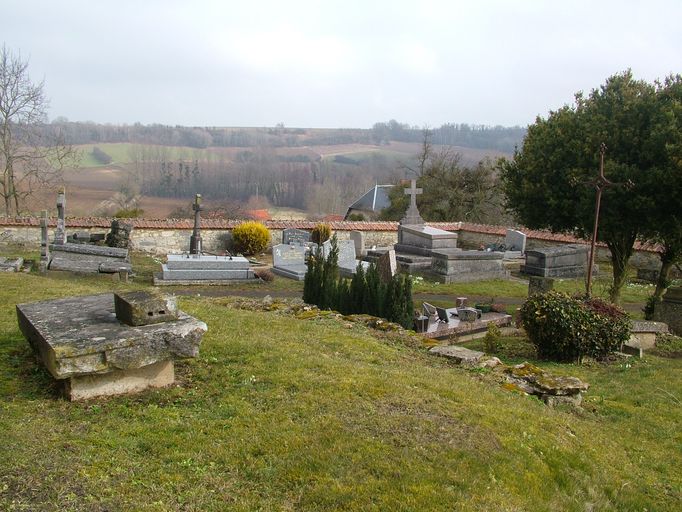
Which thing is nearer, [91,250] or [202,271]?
[91,250]

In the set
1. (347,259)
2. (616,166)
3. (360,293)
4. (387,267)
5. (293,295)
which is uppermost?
(616,166)

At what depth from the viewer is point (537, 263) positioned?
67.0 feet

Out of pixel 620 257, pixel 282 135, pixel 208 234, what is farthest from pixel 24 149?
pixel 282 135

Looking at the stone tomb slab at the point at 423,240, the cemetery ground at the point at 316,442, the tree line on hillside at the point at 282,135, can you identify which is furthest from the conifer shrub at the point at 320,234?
the tree line on hillside at the point at 282,135

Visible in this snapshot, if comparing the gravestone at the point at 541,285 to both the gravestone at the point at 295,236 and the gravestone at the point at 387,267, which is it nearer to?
the gravestone at the point at 387,267

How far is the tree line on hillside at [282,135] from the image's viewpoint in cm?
7181

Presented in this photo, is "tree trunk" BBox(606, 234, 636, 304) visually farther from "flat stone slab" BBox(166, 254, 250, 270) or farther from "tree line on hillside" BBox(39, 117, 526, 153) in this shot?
"tree line on hillside" BBox(39, 117, 526, 153)

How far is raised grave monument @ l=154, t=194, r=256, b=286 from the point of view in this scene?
16922 millimetres

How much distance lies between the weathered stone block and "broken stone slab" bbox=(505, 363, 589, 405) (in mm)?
4004

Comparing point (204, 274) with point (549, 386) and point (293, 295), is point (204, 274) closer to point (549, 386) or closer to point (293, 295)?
point (293, 295)

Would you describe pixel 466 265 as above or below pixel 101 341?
below

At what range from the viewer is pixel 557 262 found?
20.3 meters

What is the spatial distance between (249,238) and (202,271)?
5.59 metres

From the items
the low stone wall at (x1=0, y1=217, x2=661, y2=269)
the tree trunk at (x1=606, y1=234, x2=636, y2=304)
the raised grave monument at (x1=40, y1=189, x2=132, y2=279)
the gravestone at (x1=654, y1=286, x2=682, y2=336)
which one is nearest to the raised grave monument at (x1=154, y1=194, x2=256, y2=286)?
the raised grave monument at (x1=40, y1=189, x2=132, y2=279)
